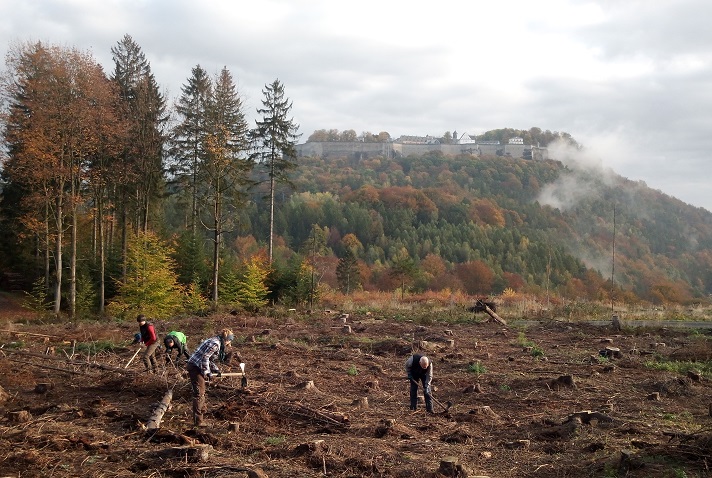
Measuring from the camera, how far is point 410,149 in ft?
580

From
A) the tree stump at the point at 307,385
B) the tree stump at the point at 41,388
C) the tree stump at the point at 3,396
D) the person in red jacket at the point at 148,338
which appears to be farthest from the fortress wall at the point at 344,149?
the tree stump at the point at 3,396

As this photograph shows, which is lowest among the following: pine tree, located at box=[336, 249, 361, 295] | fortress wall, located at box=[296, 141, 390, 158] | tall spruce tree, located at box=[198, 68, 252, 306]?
pine tree, located at box=[336, 249, 361, 295]

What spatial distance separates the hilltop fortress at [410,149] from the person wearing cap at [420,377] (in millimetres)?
146194

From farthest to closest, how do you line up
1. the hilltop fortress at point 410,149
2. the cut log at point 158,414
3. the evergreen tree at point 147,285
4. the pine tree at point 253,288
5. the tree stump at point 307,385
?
1. the hilltop fortress at point 410,149
2. the pine tree at point 253,288
3. the evergreen tree at point 147,285
4. the tree stump at point 307,385
5. the cut log at point 158,414

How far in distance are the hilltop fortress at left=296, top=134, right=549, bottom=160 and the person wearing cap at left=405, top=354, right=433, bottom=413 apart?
146194mm

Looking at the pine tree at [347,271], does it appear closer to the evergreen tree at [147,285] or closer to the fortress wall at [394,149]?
the evergreen tree at [147,285]

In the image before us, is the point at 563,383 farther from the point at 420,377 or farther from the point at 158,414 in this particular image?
the point at 158,414

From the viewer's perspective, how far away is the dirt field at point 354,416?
822 cm

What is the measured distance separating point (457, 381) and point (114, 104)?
76.6 ft

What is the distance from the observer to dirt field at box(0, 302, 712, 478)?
8219 millimetres

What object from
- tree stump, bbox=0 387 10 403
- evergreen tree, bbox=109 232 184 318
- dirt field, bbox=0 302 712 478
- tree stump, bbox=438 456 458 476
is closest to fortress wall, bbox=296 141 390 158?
evergreen tree, bbox=109 232 184 318

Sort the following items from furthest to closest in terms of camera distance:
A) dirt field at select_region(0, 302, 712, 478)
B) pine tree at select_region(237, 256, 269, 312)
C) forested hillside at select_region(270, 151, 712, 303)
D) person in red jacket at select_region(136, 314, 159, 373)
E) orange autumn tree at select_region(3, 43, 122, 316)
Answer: forested hillside at select_region(270, 151, 712, 303)
pine tree at select_region(237, 256, 269, 312)
orange autumn tree at select_region(3, 43, 122, 316)
person in red jacket at select_region(136, 314, 159, 373)
dirt field at select_region(0, 302, 712, 478)

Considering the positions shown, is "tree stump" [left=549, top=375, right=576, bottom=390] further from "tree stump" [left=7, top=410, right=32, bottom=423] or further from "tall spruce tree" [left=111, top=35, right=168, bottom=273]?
"tall spruce tree" [left=111, top=35, right=168, bottom=273]

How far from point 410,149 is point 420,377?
167371mm
